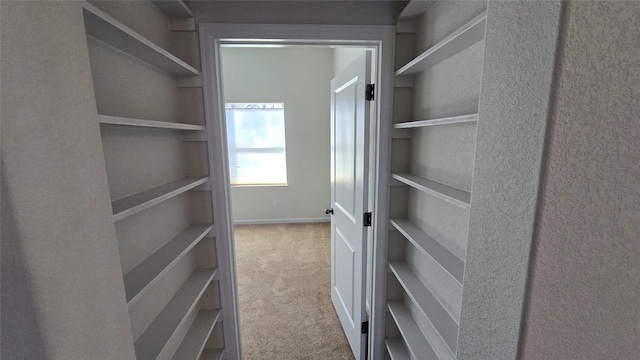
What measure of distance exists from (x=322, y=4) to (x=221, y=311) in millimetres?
1998

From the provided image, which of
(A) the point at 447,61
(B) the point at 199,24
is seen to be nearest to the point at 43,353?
(B) the point at 199,24

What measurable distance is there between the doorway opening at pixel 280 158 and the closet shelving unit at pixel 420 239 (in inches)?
57.3

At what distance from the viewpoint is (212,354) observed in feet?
5.56

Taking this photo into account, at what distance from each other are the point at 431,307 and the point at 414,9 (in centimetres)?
150

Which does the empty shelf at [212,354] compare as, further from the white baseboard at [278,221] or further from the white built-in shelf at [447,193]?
the white baseboard at [278,221]

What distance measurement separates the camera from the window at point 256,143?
4.28m

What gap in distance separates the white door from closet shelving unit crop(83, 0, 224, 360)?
0.95 m

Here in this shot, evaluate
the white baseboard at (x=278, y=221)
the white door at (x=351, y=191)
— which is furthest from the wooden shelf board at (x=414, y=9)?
the white baseboard at (x=278, y=221)

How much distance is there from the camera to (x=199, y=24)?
4.50 feet

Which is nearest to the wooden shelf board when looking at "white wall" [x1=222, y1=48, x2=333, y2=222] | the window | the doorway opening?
the doorway opening

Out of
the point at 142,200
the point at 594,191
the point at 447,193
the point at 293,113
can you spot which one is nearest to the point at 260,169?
the point at 293,113

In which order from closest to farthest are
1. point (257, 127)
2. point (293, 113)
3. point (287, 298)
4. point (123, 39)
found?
point (123, 39), point (287, 298), point (293, 113), point (257, 127)

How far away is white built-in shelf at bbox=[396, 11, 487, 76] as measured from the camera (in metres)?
0.79

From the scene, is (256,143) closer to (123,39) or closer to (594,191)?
(123,39)
